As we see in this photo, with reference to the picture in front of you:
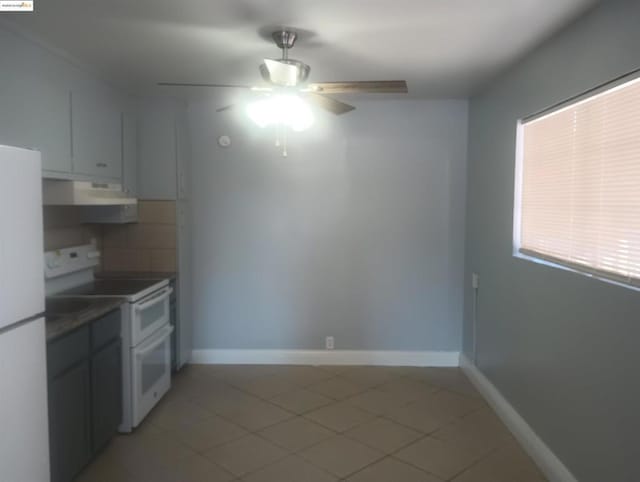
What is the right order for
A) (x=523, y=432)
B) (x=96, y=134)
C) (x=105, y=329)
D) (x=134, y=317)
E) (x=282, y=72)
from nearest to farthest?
(x=282, y=72) < (x=105, y=329) < (x=523, y=432) < (x=134, y=317) < (x=96, y=134)

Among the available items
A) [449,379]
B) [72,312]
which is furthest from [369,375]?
[72,312]

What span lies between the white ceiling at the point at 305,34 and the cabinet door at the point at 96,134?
21 centimetres

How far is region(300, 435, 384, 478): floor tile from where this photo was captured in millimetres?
2855

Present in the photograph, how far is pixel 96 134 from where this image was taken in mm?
3420

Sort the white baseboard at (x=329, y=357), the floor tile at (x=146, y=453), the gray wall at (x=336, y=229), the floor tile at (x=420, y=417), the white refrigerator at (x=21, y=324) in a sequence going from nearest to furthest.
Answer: the white refrigerator at (x=21, y=324), the floor tile at (x=146, y=453), the floor tile at (x=420, y=417), the gray wall at (x=336, y=229), the white baseboard at (x=329, y=357)

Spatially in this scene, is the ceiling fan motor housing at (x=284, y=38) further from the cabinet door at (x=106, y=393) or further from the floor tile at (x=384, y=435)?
the floor tile at (x=384, y=435)

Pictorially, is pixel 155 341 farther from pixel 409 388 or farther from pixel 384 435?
pixel 409 388

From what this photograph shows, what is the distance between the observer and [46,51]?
2.81 m

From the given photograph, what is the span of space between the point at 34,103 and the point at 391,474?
9.48ft

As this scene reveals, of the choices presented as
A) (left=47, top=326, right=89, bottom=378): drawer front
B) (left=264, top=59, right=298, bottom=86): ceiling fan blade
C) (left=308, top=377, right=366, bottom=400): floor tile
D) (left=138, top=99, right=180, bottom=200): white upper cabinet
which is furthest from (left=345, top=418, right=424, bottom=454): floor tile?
(left=138, top=99, right=180, bottom=200): white upper cabinet

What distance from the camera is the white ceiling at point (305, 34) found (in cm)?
227

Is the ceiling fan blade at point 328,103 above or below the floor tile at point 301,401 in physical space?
above

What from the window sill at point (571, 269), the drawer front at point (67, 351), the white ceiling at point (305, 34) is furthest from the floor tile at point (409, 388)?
the white ceiling at point (305, 34)

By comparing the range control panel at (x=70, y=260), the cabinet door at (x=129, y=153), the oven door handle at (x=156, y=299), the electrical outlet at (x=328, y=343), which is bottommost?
the electrical outlet at (x=328, y=343)
